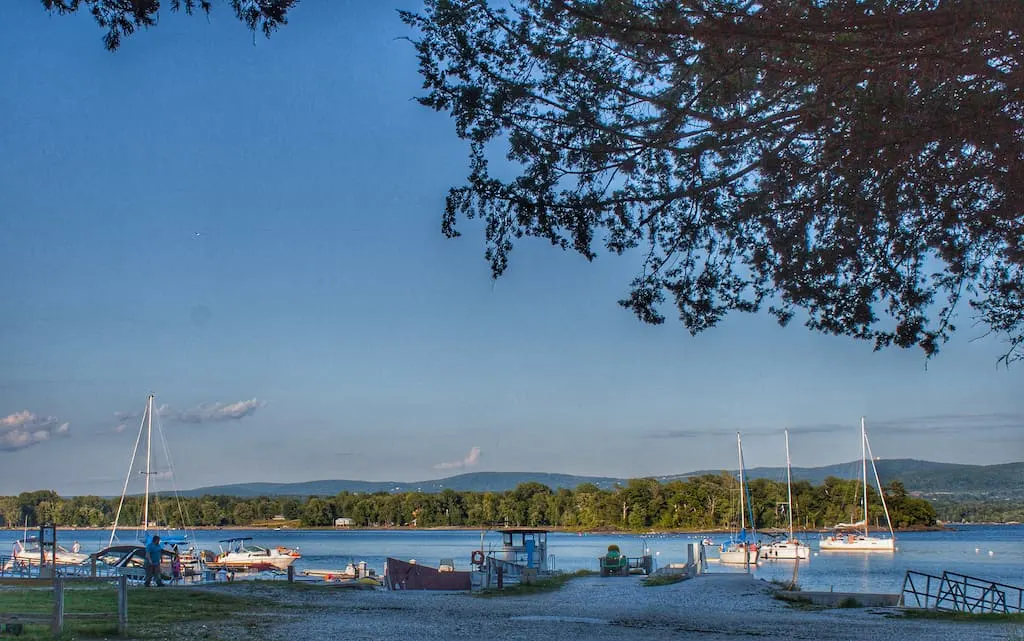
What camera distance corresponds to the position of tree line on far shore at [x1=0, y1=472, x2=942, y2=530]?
12350cm

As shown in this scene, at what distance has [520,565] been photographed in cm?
3478

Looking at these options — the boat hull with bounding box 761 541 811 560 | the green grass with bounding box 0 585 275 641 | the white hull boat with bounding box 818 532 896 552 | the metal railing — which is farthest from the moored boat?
the white hull boat with bounding box 818 532 896 552

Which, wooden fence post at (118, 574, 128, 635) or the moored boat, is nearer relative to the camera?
wooden fence post at (118, 574, 128, 635)

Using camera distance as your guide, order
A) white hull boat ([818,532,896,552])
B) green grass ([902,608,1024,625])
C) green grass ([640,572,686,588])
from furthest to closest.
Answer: white hull boat ([818,532,896,552]), green grass ([640,572,686,588]), green grass ([902,608,1024,625])

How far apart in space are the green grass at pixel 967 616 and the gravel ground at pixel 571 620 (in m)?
0.51

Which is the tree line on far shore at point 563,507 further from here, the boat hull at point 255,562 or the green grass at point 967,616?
the green grass at point 967,616

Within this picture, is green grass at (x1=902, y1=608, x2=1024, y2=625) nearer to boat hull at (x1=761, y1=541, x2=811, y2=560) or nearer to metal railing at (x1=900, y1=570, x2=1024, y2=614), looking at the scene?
metal railing at (x1=900, y1=570, x2=1024, y2=614)

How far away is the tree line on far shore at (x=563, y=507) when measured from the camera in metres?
124

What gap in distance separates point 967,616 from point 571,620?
25.9 feet

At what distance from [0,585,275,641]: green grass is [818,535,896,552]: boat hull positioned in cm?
7271

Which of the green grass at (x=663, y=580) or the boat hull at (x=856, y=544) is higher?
the green grass at (x=663, y=580)

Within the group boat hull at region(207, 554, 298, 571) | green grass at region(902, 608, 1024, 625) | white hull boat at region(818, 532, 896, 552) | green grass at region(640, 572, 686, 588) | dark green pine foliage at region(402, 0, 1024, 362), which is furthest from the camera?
white hull boat at region(818, 532, 896, 552)

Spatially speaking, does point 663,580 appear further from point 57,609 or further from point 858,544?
point 858,544

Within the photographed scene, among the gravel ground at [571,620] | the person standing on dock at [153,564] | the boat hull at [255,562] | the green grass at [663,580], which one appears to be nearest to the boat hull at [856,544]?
the boat hull at [255,562]
